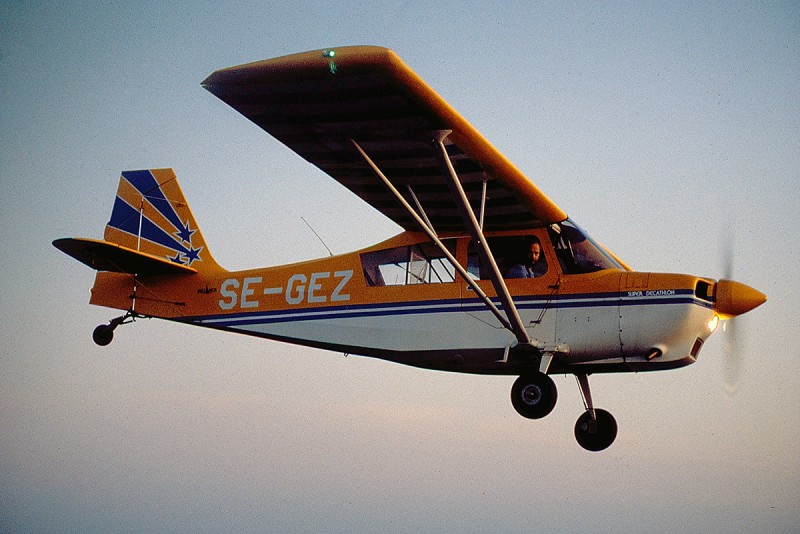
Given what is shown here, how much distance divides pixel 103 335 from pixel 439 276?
15.4 ft

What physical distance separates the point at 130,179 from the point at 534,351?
669 cm

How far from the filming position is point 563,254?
429 inches

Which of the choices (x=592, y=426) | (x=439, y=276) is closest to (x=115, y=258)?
(x=439, y=276)

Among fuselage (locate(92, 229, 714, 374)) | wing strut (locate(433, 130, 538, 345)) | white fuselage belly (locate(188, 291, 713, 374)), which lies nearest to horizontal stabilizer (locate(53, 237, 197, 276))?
fuselage (locate(92, 229, 714, 374))

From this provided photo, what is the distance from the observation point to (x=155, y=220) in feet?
45.4

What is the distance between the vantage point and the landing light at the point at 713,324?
407 inches

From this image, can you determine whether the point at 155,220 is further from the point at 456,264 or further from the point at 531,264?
the point at 531,264

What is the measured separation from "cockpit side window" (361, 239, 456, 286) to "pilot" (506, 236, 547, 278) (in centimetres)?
74

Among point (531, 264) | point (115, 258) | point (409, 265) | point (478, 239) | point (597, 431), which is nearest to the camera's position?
point (478, 239)

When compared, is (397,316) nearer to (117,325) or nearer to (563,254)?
(563,254)

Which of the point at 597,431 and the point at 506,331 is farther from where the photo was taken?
the point at 597,431

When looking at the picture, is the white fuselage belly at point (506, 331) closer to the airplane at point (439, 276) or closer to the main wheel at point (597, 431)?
the airplane at point (439, 276)

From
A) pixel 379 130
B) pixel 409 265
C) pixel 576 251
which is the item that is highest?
pixel 379 130

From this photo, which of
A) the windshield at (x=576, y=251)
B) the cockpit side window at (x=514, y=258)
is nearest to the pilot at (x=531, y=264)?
the cockpit side window at (x=514, y=258)
